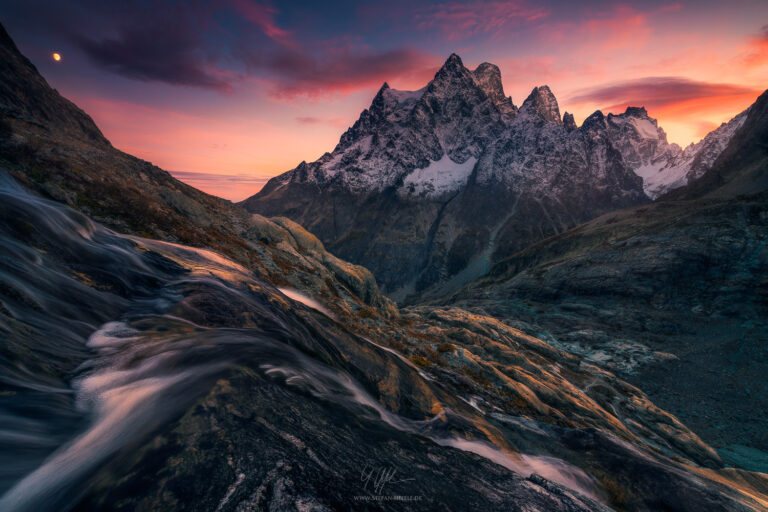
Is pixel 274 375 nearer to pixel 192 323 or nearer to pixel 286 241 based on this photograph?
pixel 192 323

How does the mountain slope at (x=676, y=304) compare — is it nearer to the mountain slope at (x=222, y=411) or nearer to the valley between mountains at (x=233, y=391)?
the valley between mountains at (x=233, y=391)

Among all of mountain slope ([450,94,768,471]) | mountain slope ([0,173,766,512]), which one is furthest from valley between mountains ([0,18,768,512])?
mountain slope ([450,94,768,471])

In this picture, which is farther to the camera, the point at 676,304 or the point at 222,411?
the point at 676,304

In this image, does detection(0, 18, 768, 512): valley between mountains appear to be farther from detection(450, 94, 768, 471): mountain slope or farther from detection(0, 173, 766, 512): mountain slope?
detection(450, 94, 768, 471): mountain slope

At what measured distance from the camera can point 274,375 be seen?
8.84m

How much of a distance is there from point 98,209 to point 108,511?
800 inches

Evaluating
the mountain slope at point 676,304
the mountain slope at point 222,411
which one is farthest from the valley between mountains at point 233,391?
the mountain slope at point 676,304
